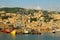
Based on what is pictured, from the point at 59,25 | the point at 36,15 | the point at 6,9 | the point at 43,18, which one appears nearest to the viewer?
the point at 59,25

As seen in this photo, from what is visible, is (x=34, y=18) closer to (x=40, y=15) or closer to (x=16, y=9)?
(x=40, y=15)

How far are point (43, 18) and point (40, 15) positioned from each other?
4885 mm

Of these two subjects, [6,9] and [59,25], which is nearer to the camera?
[59,25]

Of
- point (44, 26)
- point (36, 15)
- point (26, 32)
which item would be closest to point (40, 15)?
point (36, 15)

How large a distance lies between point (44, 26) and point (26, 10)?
99.5 feet

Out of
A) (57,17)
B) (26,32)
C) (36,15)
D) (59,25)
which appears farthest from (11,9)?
(26,32)

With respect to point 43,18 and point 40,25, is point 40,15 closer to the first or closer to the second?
point 43,18

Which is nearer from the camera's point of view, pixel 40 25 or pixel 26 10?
pixel 40 25

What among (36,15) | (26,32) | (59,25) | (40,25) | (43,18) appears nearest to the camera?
(26,32)

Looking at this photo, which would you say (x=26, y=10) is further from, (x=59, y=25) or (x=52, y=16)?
(x=59, y=25)

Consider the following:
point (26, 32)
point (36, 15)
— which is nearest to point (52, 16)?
point (36, 15)

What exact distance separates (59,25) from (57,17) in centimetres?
1510

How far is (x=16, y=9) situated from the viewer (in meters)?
90.9

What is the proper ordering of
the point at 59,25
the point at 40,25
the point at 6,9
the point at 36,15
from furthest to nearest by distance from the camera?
the point at 6,9, the point at 36,15, the point at 59,25, the point at 40,25
